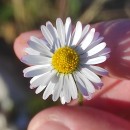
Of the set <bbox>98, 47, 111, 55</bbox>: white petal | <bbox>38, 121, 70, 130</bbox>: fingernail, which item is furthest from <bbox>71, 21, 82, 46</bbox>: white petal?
<bbox>38, 121, 70, 130</bbox>: fingernail

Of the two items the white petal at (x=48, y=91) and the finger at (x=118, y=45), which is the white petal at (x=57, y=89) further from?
the finger at (x=118, y=45)

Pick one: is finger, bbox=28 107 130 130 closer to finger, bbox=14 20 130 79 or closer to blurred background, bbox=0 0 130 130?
finger, bbox=14 20 130 79

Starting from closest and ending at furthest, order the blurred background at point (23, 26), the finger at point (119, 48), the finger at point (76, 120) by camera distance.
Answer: the finger at point (76, 120), the finger at point (119, 48), the blurred background at point (23, 26)

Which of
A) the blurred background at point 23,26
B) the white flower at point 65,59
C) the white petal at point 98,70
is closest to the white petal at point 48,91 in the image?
the white flower at point 65,59

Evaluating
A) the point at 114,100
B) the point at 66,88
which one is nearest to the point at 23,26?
the point at 114,100

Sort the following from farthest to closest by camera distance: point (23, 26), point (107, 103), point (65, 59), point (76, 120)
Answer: point (23, 26) → point (107, 103) → point (65, 59) → point (76, 120)

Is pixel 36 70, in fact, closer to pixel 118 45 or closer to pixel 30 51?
pixel 30 51
